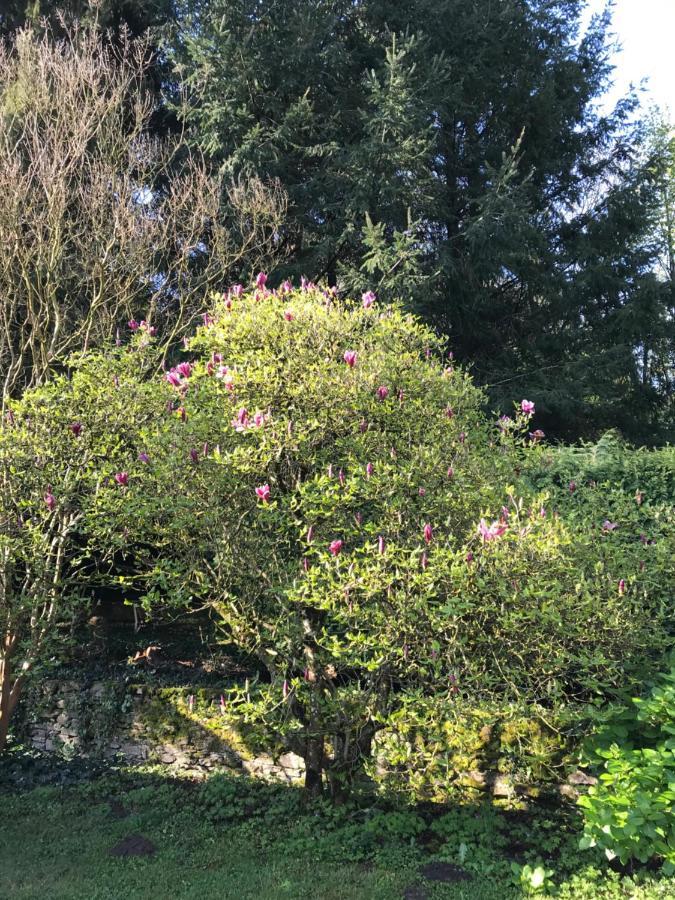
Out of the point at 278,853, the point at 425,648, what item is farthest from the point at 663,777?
the point at 278,853

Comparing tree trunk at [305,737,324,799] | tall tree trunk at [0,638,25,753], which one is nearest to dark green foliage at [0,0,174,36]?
tall tree trunk at [0,638,25,753]

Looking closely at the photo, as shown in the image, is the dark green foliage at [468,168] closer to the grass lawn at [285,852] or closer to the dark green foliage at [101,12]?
the dark green foliage at [101,12]

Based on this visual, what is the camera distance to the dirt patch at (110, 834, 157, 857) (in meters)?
4.86

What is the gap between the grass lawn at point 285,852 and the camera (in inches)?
163

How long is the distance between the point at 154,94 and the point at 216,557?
9184 millimetres

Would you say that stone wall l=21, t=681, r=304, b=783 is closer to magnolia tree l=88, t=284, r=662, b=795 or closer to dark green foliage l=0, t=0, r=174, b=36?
magnolia tree l=88, t=284, r=662, b=795

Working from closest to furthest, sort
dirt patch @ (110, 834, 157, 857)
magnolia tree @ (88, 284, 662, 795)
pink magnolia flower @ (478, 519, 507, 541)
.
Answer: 1. pink magnolia flower @ (478, 519, 507, 541)
2. magnolia tree @ (88, 284, 662, 795)
3. dirt patch @ (110, 834, 157, 857)

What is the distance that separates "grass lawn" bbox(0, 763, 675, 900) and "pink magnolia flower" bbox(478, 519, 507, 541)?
6.48 feet

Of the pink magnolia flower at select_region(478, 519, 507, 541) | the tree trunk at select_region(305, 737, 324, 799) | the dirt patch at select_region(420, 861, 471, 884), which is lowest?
the dirt patch at select_region(420, 861, 471, 884)

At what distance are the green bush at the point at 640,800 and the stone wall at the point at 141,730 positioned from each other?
9.51 feet

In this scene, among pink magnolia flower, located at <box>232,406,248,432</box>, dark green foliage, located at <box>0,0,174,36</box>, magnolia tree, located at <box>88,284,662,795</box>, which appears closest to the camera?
magnolia tree, located at <box>88,284,662,795</box>

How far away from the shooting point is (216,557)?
4.80 m

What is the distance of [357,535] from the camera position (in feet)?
14.6

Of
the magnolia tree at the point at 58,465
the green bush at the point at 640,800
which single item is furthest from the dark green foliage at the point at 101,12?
the green bush at the point at 640,800
